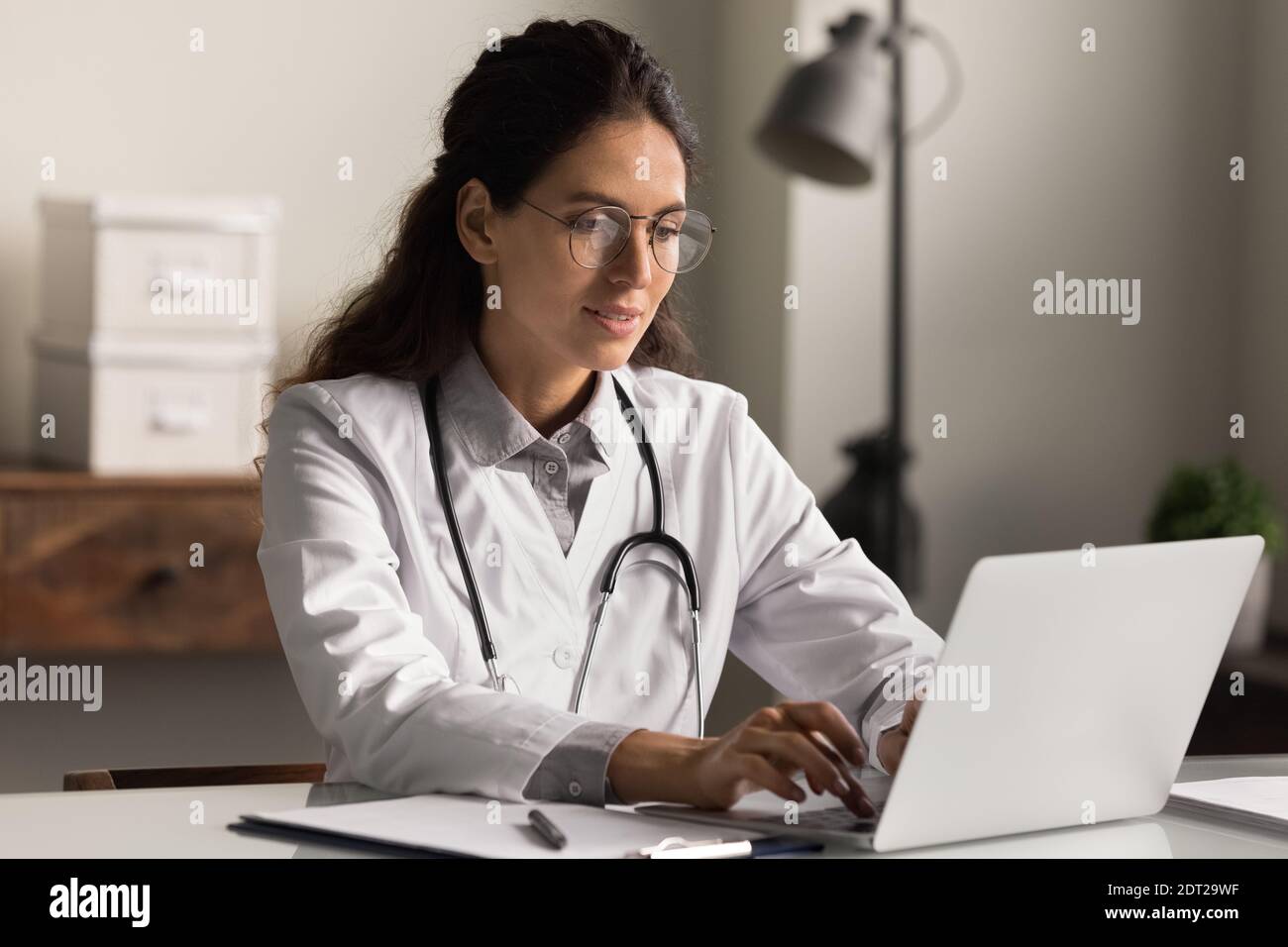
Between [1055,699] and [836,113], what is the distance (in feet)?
7.32

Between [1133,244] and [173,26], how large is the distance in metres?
2.18

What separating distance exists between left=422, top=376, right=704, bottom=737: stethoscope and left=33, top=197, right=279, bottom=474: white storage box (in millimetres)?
1328

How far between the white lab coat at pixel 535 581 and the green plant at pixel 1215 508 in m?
1.55

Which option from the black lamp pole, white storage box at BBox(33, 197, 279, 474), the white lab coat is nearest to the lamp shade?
the black lamp pole

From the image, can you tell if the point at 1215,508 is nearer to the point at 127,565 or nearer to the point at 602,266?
the point at 602,266

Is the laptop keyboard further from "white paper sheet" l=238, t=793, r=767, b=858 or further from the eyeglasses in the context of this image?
the eyeglasses

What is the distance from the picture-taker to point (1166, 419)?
3.53m

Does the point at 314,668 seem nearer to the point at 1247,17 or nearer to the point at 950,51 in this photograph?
the point at 950,51

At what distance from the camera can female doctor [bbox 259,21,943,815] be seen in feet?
4.82

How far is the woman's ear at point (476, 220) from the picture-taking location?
1660 mm

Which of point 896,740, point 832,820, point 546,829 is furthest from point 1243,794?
point 546,829

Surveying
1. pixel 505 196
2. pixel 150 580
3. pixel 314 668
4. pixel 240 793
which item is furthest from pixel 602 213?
pixel 150 580

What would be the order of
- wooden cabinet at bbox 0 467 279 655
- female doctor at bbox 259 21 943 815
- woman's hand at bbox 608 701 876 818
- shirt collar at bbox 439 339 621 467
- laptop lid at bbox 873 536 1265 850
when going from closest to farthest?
1. laptop lid at bbox 873 536 1265 850
2. woman's hand at bbox 608 701 876 818
3. female doctor at bbox 259 21 943 815
4. shirt collar at bbox 439 339 621 467
5. wooden cabinet at bbox 0 467 279 655
